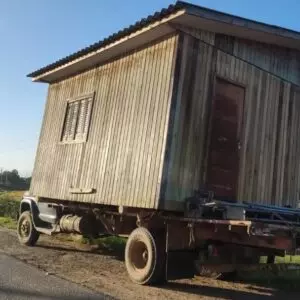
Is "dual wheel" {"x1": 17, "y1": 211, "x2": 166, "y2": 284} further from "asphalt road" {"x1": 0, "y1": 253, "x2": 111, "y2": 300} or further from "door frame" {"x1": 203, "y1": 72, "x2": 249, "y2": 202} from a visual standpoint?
"door frame" {"x1": 203, "y1": 72, "x2": 249, "y2": 202}

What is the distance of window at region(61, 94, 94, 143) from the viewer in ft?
41.0

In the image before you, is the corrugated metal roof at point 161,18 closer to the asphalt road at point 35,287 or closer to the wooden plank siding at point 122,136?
→ the wooden plank siding at point 122,136

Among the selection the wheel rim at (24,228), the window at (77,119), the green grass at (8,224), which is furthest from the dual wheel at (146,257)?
the green grass at (8,224)

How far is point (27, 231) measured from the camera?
46.7 ft

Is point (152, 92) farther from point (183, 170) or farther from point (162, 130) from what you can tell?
point (183, 170)

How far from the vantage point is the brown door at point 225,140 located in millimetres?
10203

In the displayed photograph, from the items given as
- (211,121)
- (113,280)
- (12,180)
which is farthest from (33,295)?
(12,180)

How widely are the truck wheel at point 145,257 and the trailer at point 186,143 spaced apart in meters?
0.02

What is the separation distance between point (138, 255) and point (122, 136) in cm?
272

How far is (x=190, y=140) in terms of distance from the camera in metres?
9.78

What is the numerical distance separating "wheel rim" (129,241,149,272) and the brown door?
1.84 metres

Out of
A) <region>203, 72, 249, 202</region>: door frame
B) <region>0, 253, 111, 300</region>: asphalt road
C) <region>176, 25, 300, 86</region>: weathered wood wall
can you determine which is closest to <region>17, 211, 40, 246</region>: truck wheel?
<region>0, 253, 111, 300</region>: asphalt road

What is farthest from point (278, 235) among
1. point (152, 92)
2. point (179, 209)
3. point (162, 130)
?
point (152, 92)

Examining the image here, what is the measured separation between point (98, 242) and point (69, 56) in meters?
5.37
